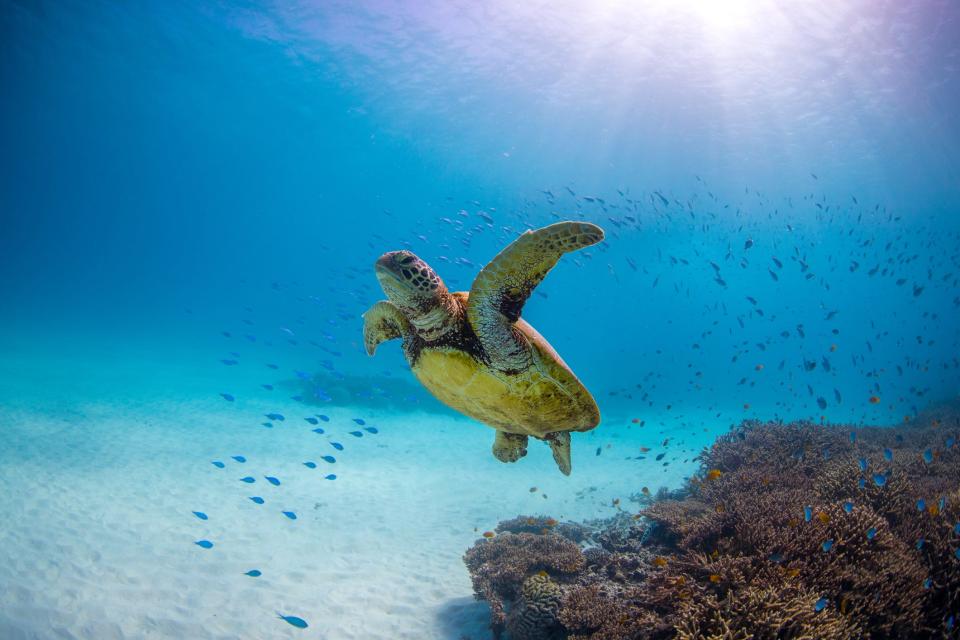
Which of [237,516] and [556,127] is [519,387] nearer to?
[237,516]

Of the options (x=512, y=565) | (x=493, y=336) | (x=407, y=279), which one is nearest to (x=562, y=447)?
(x=512, y=565)

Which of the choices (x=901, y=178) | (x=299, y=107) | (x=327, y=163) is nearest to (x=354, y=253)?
(x=327, y=163)

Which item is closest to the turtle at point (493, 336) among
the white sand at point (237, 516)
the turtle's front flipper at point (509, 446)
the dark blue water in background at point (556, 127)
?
the turtle's front flipper at point (509, 446)

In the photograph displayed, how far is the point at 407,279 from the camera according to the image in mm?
3482

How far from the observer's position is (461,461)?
53.0ft

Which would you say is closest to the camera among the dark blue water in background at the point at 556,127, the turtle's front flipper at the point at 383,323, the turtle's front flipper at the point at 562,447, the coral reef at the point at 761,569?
the coral reef at the point at 761,569

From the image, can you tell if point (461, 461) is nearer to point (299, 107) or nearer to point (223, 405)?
point (223, 405)

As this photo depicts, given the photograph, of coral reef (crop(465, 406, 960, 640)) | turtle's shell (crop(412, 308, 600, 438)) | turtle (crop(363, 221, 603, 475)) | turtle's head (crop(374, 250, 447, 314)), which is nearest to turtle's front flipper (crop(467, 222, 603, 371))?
turtle (crop(363, 221, 603, 475))

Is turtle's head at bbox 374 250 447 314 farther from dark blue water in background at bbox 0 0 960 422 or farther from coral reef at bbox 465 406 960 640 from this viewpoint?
dark blue water in background at bbox 0 0 960 422

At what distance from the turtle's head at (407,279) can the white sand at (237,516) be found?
15.3ft

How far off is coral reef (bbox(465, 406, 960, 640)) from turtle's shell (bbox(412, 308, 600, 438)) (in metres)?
1.84

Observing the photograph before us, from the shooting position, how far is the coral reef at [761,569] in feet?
11.8

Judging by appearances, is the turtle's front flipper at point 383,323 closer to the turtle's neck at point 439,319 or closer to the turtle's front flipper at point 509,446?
the turtle's neck at point 439,319

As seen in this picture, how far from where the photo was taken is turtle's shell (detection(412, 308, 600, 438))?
4262 mm
